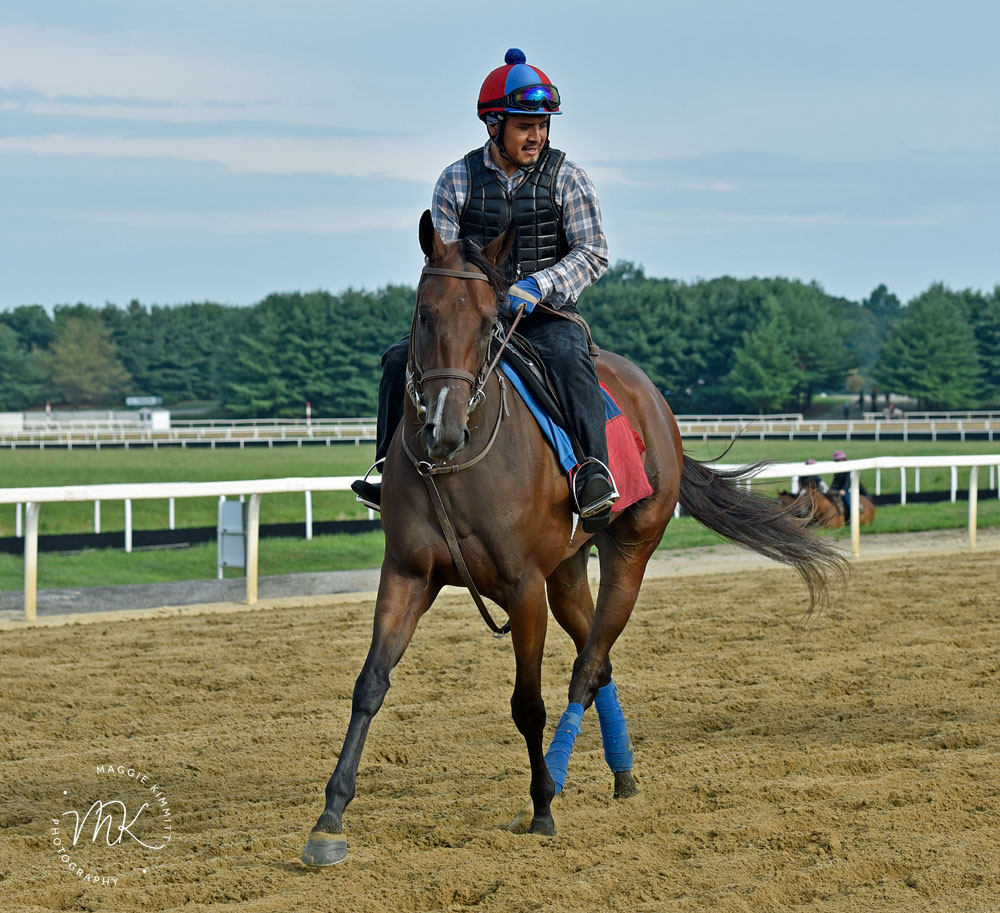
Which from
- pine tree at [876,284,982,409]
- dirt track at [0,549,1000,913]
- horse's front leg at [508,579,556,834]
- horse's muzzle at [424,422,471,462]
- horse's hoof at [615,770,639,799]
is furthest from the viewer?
pine tree at [876,284,982,409]

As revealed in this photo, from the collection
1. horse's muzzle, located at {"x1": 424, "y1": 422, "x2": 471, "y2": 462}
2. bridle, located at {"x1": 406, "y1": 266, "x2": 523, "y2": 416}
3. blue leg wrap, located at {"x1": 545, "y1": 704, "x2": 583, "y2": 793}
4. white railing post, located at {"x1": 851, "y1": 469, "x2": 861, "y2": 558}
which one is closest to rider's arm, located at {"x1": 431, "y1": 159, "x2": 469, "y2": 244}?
bridle, located at {"x1": 406, "y1": 266, "x2": 523, "y2": 416}

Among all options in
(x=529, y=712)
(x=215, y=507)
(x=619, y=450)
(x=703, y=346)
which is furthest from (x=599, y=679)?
(x=703, y=346)

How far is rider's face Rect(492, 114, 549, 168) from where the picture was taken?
4.53m

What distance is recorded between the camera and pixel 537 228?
4.71 metres

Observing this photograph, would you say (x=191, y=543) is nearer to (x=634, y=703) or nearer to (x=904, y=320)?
(x=634, y=703)

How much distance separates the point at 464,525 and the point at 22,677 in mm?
3502

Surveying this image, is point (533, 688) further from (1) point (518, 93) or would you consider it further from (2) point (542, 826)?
(1) point (518, 93)

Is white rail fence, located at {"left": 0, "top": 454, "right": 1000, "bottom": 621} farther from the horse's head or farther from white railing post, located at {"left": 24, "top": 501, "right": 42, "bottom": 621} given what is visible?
the horse's head

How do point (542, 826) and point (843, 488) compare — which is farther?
point (843, 488)

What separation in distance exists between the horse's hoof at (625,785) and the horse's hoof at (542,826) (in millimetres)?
500

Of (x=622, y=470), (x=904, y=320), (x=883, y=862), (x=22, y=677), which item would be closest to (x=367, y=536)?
(x=22, y=677)

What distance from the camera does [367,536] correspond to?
52.3ft

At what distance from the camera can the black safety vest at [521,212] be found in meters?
4.58

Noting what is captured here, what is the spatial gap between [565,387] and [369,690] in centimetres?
134
